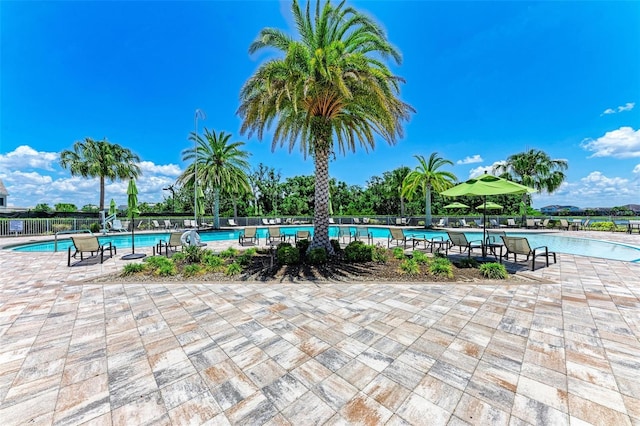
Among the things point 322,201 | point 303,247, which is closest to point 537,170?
point 322,201

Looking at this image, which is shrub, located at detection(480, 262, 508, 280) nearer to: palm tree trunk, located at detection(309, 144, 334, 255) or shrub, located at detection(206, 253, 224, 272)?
palm tree trunk, located at detection(309, 144, 334, 255)

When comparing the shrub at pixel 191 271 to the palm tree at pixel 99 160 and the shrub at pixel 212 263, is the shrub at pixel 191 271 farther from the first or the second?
the palm tree at pixel 99 160

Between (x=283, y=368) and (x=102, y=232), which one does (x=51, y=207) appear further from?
(x=283, y=368)

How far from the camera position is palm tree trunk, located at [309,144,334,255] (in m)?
8.49

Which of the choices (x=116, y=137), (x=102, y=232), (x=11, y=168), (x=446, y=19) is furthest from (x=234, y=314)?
(x=11, y=168)

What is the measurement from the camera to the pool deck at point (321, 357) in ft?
6.92

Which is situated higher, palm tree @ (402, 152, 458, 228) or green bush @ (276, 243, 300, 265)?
palm tree @ (402, 152, 458, 228)

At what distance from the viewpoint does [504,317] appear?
4.05m

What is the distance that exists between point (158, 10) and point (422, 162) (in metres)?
20.5

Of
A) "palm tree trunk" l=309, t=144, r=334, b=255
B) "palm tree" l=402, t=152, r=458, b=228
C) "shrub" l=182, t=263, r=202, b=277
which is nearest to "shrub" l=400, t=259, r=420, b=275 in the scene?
"palm tree trunk" l=309, t=144, r=334, b=255

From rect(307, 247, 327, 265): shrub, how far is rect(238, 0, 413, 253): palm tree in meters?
0.58

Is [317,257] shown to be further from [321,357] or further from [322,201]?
[321,357]

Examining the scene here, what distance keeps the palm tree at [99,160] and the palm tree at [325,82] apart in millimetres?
21704

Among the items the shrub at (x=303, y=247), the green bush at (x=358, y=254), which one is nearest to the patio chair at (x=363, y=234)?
the shrub at (x=303, y=247)
